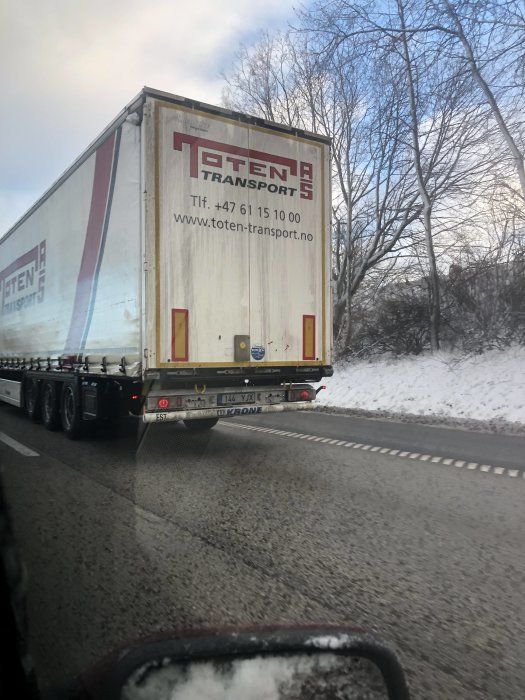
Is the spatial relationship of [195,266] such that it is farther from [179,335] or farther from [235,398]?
[235,398]

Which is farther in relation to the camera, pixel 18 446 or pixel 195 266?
pixel 18 446

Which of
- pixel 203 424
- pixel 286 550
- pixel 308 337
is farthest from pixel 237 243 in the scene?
pixel 286 550

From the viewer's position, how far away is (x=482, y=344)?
1464 centimetres

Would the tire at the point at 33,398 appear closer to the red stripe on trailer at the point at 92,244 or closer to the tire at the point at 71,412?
the tire at the point at 71,412

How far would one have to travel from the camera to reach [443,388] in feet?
43.0

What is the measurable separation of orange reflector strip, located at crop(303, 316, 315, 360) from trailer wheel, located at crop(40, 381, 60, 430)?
15.0 ft

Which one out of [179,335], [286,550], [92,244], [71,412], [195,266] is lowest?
[286,550]

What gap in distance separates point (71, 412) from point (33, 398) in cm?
227

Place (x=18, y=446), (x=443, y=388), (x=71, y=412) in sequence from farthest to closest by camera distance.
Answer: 1. (x=443, y=388)
2. (x=71, y=412)
3. (x=18, y=446)

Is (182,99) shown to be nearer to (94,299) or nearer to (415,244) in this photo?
(94,299)

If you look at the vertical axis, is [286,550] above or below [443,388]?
below

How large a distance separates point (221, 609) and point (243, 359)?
4.27 m

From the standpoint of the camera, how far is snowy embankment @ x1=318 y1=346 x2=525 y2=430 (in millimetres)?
11148

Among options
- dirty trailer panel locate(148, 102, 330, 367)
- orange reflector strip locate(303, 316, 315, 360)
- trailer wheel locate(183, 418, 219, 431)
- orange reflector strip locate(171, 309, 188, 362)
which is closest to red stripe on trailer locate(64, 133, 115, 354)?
dirty trailer panel locate(148, 102, 330, 367)
